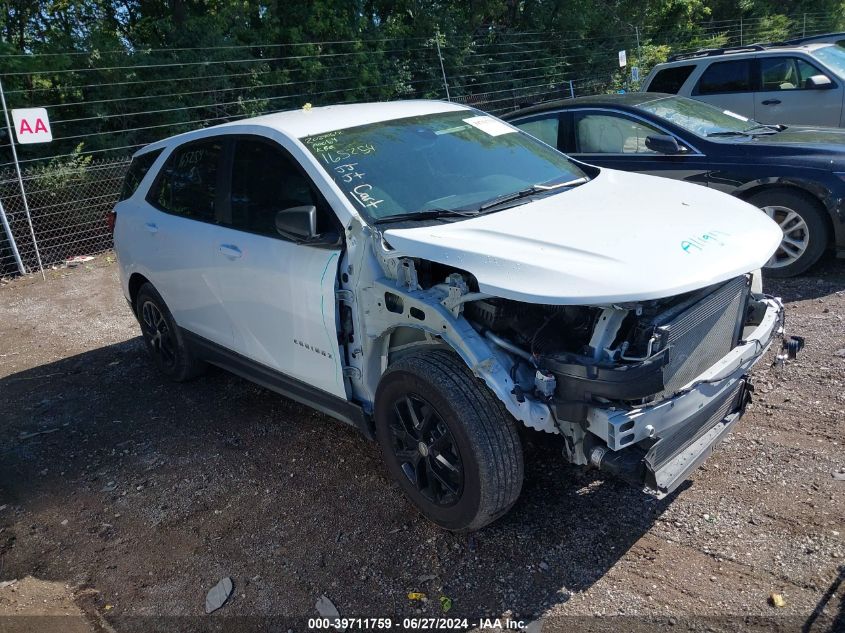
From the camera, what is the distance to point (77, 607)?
329cm

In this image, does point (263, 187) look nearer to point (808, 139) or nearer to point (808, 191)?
point (808, 191)

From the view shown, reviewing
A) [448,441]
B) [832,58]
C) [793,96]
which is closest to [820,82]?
[793,96]

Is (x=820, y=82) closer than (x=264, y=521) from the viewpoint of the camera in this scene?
No

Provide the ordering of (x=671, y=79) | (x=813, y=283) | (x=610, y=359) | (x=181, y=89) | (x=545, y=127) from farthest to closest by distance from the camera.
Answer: (x=181, y=89) → (x=671, y=79) → (x=545, y=127) → (x=813, y=283) → (x=610, y=359)

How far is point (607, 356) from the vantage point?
9.19 ft

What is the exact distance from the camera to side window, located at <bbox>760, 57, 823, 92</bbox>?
353 inches

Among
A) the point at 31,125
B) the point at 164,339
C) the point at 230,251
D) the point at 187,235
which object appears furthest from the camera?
the point at 31,125

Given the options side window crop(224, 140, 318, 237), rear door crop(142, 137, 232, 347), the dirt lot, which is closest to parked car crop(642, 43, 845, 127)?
the dirt lot

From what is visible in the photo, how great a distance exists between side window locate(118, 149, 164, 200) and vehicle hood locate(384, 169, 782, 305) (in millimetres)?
2887

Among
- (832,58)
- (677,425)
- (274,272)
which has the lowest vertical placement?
(677,425)

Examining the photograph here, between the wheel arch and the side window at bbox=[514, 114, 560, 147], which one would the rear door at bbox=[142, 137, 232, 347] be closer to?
the side window at bbox=[514, 114, 560, 147]

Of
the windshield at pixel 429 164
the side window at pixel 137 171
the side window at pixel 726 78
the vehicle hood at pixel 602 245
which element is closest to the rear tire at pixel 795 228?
the windshield at pixel 429 164

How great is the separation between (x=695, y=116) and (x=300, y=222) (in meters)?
4.96

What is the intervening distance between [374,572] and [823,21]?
31835 millimetres
